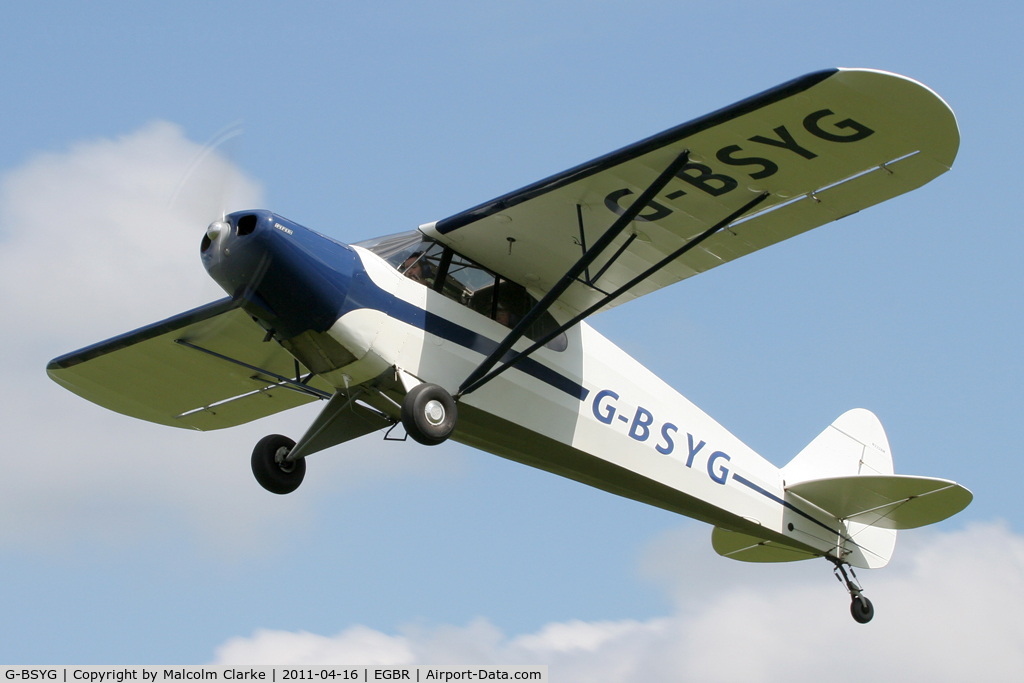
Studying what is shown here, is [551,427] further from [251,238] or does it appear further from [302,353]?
[251,238]

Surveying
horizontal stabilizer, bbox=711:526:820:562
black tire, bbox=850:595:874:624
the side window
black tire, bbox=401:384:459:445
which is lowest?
black tire, bbox=850:595:874:624

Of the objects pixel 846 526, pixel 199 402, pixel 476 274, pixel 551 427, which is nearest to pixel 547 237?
pixel 476 274

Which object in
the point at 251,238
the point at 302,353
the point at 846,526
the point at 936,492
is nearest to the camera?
the point at 251,238

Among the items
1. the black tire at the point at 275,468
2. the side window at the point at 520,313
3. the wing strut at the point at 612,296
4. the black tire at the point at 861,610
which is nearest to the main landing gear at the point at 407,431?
the black tire at the point at 275,468

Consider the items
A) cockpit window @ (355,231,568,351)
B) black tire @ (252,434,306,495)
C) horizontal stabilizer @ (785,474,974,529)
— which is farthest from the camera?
horizontal stabilizer @ (785,474,974,529)

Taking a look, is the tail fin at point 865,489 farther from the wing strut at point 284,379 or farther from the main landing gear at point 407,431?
the wing strut at point 284,379

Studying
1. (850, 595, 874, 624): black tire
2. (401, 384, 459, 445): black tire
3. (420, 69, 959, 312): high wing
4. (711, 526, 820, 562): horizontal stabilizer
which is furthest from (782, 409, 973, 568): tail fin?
(401, 384, 459, 445): black tire

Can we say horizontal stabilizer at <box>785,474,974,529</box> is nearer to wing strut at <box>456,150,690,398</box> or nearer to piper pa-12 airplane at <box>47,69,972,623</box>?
piper pa-12 airplane at <box>47,69,972,623</box>

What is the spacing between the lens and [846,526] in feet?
41.4

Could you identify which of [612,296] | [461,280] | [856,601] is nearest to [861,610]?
[856,601]

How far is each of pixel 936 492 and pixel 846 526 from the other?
5.38 feet

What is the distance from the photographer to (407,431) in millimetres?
8375

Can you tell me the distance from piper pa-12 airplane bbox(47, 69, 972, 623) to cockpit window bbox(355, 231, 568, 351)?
2cm

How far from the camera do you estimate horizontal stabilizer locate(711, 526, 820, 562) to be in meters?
12.6
